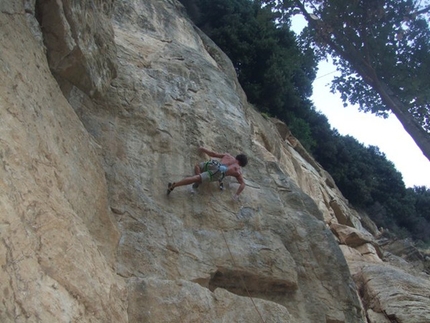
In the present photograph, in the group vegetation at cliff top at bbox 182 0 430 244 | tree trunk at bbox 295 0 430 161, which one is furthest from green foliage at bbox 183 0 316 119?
tree trunk at bbox 295 0 430 161

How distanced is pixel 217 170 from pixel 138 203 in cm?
187

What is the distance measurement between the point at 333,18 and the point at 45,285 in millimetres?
13097

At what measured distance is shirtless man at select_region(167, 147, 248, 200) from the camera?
8672 millimetres

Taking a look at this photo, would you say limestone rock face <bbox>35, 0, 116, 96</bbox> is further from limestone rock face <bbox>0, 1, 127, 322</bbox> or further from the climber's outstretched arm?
the climber's outstretched arm

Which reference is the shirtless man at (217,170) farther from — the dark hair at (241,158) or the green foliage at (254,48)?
the green foliage at (254,48)

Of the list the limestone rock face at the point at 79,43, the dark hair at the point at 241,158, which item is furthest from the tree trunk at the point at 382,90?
the limestone rock face at the point at 79,43

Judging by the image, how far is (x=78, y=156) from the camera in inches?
257

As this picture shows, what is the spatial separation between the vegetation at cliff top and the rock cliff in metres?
6.85

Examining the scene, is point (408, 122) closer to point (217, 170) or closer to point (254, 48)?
point (217, 170)

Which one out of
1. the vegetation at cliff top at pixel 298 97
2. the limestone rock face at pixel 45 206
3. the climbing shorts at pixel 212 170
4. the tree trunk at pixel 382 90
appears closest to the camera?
the limestone rock face at pixel 45 206

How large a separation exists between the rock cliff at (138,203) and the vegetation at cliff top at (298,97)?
685 cm

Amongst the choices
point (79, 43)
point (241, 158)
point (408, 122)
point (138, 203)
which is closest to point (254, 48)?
point (408, 122)

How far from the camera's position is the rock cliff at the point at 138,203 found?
477cm

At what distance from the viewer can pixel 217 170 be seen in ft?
29.5
